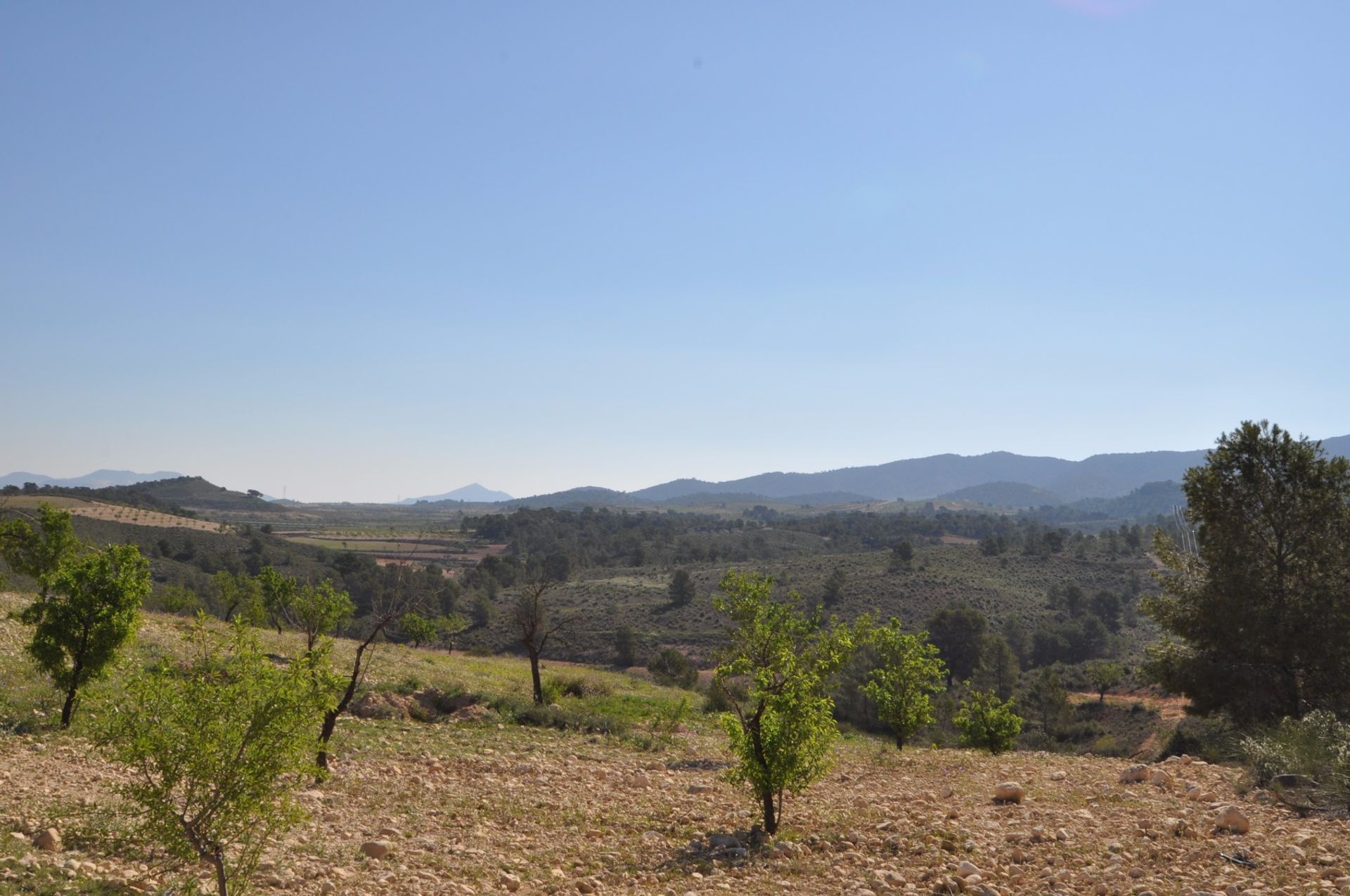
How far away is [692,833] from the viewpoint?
1316 centimetres

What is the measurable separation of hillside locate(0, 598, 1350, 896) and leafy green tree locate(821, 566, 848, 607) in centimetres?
5765

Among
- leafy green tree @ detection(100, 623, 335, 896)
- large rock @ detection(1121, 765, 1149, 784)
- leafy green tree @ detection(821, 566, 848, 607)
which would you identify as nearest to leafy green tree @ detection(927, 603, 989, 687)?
leafy green tree @ detection(821, 566, 848, 607)

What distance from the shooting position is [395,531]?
599 ft

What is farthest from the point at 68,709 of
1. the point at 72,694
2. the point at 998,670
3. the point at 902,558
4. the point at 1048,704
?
the point at 902,558

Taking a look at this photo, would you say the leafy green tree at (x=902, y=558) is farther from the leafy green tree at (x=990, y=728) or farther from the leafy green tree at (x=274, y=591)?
the leafy green tree at (x=274, y=591)

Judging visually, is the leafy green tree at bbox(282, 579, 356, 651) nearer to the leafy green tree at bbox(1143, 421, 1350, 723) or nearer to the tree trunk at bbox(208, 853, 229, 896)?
the tree trunk at bbox(208, 853, 229, 896)

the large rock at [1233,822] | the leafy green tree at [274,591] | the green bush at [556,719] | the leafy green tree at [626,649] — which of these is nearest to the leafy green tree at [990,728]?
the green bush at [556,719]

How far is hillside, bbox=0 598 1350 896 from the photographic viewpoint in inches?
385

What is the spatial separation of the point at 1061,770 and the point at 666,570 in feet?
311

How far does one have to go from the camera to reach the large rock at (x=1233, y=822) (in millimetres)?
11047

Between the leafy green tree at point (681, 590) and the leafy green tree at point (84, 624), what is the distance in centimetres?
6535

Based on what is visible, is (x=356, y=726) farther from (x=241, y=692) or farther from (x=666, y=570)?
(x=666, y=570)

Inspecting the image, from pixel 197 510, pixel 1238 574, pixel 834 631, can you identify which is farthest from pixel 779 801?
pixel 197 510

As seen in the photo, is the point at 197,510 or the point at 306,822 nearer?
the point at 306,822
